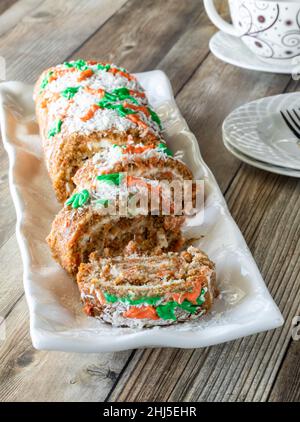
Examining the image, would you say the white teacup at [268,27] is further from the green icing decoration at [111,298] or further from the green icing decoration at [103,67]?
the green icing decoration at [111,298]

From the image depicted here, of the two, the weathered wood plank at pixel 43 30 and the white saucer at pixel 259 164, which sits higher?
the weathered wood plank at pixel 43 30

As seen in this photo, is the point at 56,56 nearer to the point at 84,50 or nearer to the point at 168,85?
the point at 84,50

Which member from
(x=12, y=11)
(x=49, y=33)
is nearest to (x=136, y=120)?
(x=49, y=33)

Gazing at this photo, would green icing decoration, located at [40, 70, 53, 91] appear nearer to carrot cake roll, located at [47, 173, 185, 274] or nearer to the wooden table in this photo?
the wooden table

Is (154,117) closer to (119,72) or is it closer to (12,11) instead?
(119,72)

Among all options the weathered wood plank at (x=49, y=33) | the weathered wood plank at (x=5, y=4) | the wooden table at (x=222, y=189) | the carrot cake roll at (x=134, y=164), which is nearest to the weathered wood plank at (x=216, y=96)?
the wooden table at (x=222, y=189)

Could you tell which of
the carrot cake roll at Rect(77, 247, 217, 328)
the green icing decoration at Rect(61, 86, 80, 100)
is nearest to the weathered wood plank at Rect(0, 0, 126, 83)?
the green icing decoration at Rect(61, 86, 80, 100)
